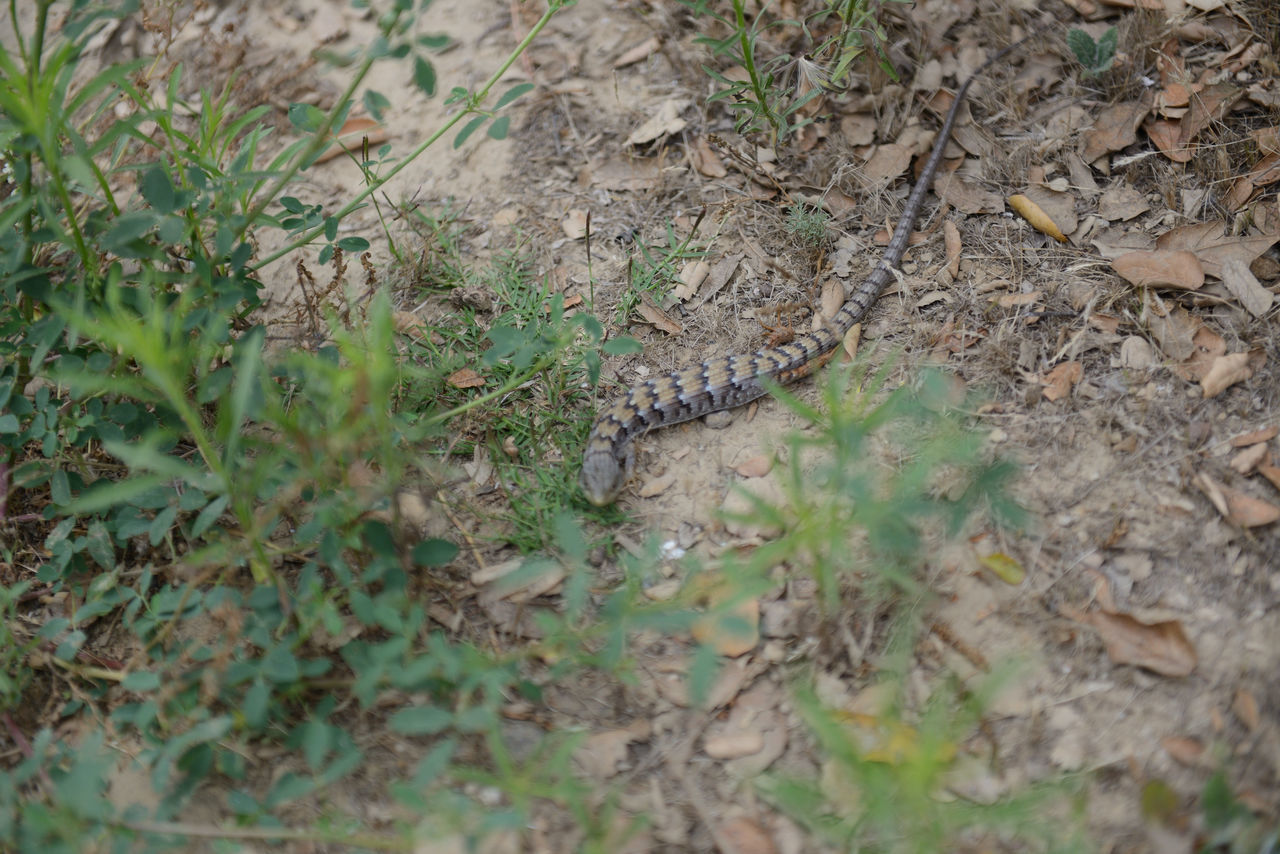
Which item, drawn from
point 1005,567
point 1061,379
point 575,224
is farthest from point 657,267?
point 1005,567

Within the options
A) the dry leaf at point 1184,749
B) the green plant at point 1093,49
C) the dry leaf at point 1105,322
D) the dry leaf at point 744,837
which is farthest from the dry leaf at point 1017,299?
the dry leaf at point 744,837

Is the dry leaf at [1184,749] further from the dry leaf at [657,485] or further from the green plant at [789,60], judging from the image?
the green plant at [789,60]

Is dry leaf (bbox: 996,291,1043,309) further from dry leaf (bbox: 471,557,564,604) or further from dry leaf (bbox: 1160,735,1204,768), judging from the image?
dry leaf (bbox: 471,557,564,604)

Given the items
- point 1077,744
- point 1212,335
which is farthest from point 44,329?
point 1212,335

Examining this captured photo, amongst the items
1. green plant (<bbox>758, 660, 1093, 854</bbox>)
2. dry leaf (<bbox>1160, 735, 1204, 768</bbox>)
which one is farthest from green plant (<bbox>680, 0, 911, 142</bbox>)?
dry leaf (<bbox>1160, 735, 1204, 768</bbox>)

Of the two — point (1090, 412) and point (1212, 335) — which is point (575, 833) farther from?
point (1212, 335)

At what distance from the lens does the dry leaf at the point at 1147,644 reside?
297 centimetres

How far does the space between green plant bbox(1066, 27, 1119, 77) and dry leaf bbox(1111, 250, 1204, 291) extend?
1202 mm

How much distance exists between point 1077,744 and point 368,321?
12.3 feet

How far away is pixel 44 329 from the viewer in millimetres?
3213

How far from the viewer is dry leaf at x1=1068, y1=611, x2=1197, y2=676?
9.75 ft

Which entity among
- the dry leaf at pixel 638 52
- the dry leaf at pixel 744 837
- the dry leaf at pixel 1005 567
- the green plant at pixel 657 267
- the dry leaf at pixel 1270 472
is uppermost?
the dry leaf at pixel 638 52

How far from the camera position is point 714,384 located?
13.8 ft

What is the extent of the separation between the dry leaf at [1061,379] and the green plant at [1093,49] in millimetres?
1868
